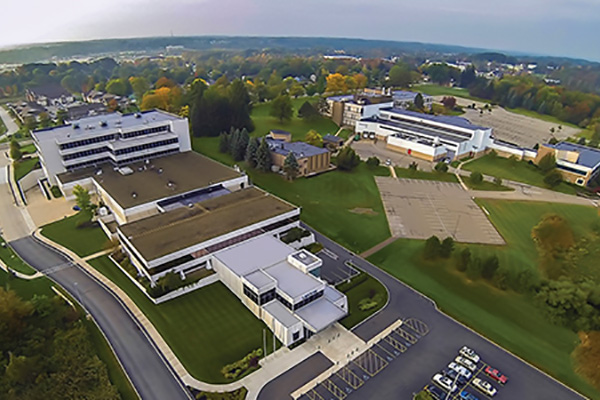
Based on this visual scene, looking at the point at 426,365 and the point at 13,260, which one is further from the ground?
the point at 426,365

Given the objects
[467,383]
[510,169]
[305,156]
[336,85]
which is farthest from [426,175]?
[336,85]

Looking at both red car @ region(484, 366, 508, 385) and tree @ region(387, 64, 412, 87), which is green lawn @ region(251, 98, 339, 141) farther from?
red car @ region(484, 366, 508, 385)

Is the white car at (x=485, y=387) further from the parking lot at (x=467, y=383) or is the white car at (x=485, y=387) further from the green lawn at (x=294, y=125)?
the green lawn at (x=294, y=125)

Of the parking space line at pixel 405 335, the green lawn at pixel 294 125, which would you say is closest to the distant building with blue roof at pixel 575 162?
the green lawn at pixel 294 125

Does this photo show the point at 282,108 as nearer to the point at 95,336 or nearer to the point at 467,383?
the point at 95,336

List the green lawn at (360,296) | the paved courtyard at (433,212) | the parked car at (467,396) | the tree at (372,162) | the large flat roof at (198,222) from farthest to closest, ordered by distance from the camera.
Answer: the tree at (372,162)
the paved courtyard at (433,212)
the large flat roof at (198,222)
the green lawn at (360,296)
the parked car at (467,396)

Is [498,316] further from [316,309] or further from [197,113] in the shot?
[197,113]
